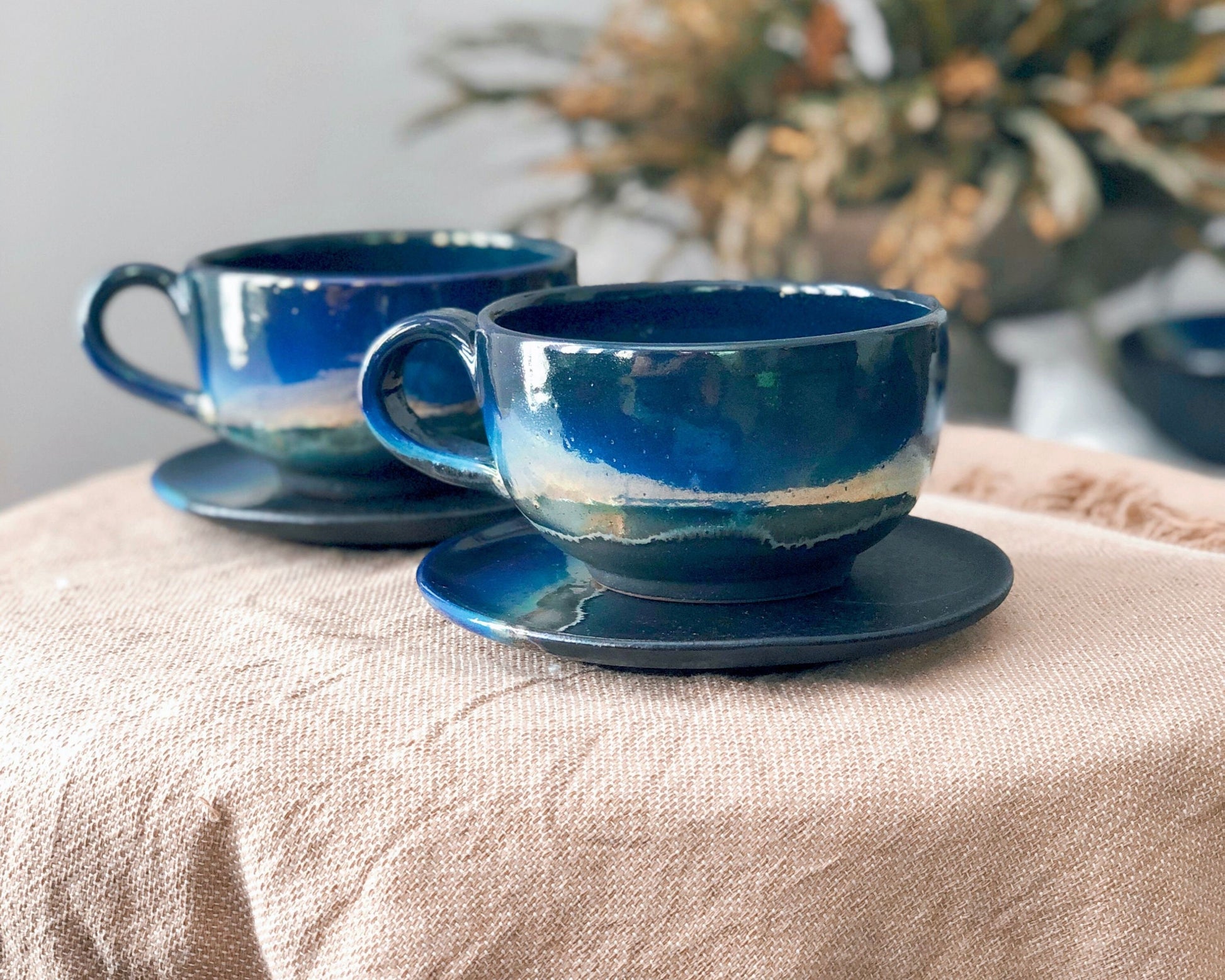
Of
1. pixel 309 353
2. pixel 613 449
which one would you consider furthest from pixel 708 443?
pixel 309 353

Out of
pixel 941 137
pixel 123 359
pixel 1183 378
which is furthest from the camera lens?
pixel 941 137

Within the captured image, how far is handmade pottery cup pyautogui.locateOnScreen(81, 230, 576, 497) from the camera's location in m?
0.45

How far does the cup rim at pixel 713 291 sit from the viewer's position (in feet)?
1.09

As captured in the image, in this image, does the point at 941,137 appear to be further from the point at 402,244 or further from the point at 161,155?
the point at 161,155

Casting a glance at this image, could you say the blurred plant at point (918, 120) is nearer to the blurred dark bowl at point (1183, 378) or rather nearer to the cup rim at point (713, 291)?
the blurred dark bowl at point (1183, 378)

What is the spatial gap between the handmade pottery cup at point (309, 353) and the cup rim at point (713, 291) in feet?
0.12

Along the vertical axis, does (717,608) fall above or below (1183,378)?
above

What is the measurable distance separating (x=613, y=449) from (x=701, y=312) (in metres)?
0.12

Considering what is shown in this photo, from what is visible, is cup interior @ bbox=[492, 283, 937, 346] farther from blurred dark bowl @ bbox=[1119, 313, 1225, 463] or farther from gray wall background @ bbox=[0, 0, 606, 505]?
gray wall background @ bbox=[0, 0, 606, 505]

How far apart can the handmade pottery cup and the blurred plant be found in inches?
23.7

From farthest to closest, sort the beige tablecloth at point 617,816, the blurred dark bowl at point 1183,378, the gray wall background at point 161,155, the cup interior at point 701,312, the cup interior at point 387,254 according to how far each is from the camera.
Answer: the gray wall background at point 161,155 < the blurred dark bowl at point 1183,378 < the cup interior at point 387,254 < the cup interior at point 701,312 < the beige tablecloth at point 617,816

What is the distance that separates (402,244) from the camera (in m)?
0.58

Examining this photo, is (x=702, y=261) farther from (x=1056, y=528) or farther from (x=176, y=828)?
(x=176, y=828)

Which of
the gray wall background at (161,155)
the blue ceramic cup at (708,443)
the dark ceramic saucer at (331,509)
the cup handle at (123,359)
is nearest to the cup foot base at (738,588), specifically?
the blue ceramic cup at (708,443)
